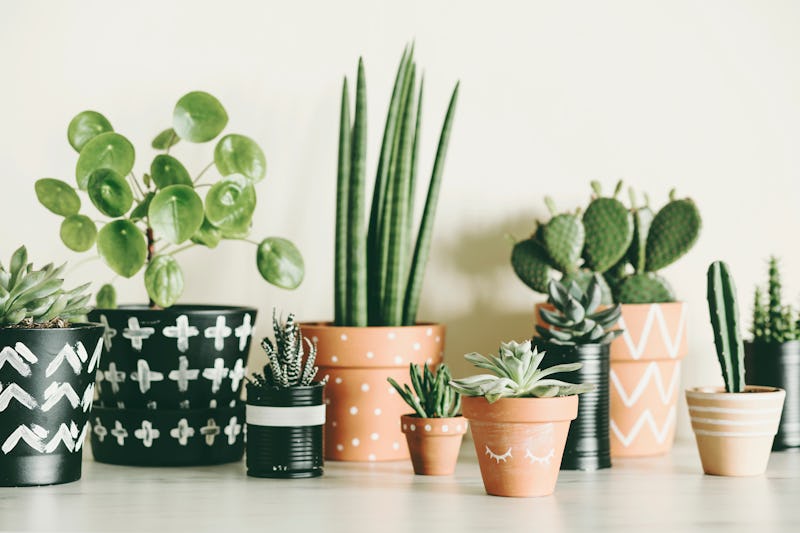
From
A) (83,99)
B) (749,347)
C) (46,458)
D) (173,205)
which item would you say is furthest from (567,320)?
(83,99)

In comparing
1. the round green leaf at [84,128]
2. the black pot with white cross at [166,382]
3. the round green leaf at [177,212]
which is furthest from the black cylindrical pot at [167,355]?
the round green leaf at [84,128]

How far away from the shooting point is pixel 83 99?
4.92ft

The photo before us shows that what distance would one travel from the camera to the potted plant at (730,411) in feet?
3.84

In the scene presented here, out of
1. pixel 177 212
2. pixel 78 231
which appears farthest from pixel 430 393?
pixel 78 231

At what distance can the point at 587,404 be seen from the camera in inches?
48.5

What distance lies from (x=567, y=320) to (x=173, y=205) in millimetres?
514

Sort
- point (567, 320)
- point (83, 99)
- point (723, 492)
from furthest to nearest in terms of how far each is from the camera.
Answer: point (83, 99) → point (567, 320) → point (723, 492)

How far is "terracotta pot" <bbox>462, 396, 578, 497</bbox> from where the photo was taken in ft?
3.43

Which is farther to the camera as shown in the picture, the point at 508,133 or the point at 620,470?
the point at 508,133

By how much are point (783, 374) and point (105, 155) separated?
963 millimetres

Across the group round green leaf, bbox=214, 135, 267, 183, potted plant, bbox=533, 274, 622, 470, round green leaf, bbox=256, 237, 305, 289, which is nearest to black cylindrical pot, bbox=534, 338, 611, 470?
potted plant, bbox=533, 274, 622, 470

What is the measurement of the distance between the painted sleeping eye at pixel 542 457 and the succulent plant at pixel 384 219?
0.35 m

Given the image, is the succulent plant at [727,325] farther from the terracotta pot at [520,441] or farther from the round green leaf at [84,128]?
the round green leaf at [84,128]

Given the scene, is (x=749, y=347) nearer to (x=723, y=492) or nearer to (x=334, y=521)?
(x=723, y=492)
